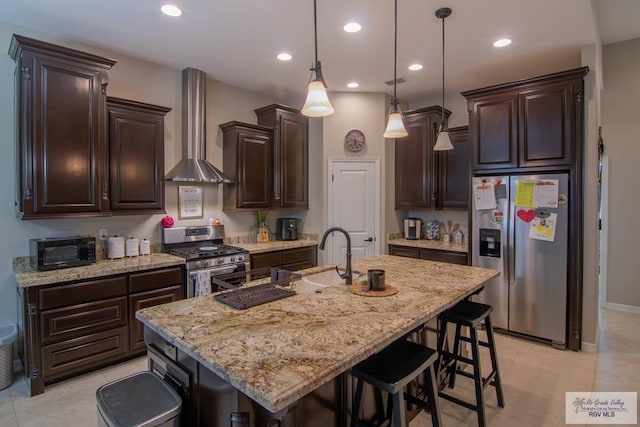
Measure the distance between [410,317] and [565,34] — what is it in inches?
124

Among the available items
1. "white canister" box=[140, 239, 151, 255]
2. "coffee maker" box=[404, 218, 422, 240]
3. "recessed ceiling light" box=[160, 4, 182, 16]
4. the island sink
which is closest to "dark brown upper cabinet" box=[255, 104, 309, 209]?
"coffee maker" box=[404, 218, 422, 240]

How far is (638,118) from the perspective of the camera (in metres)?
4.23

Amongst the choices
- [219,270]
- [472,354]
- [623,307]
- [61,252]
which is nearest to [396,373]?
[472,354]

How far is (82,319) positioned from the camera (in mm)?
2809

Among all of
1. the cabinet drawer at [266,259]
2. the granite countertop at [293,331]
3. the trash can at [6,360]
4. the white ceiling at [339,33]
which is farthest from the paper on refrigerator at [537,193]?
the trash can at [6,360]

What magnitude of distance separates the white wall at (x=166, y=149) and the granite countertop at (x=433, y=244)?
1.19m

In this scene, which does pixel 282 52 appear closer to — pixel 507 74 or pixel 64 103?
pixel 64 103

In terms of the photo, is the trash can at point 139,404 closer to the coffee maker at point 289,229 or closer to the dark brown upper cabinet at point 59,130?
the dark brown upper cabinet at point 59,130

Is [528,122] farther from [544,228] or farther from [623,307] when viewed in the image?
[623,307]

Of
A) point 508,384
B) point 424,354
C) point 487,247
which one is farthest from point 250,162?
point 508,384

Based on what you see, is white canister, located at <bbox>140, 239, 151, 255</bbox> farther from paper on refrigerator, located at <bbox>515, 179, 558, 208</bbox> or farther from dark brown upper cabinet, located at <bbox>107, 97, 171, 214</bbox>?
paper on refrigerator, located at <bbox>515, 179, 558, 208</bbox>

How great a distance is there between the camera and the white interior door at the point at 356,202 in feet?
15.6

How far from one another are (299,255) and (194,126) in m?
2.07

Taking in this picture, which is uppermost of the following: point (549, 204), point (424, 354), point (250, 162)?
point (250, 162)
